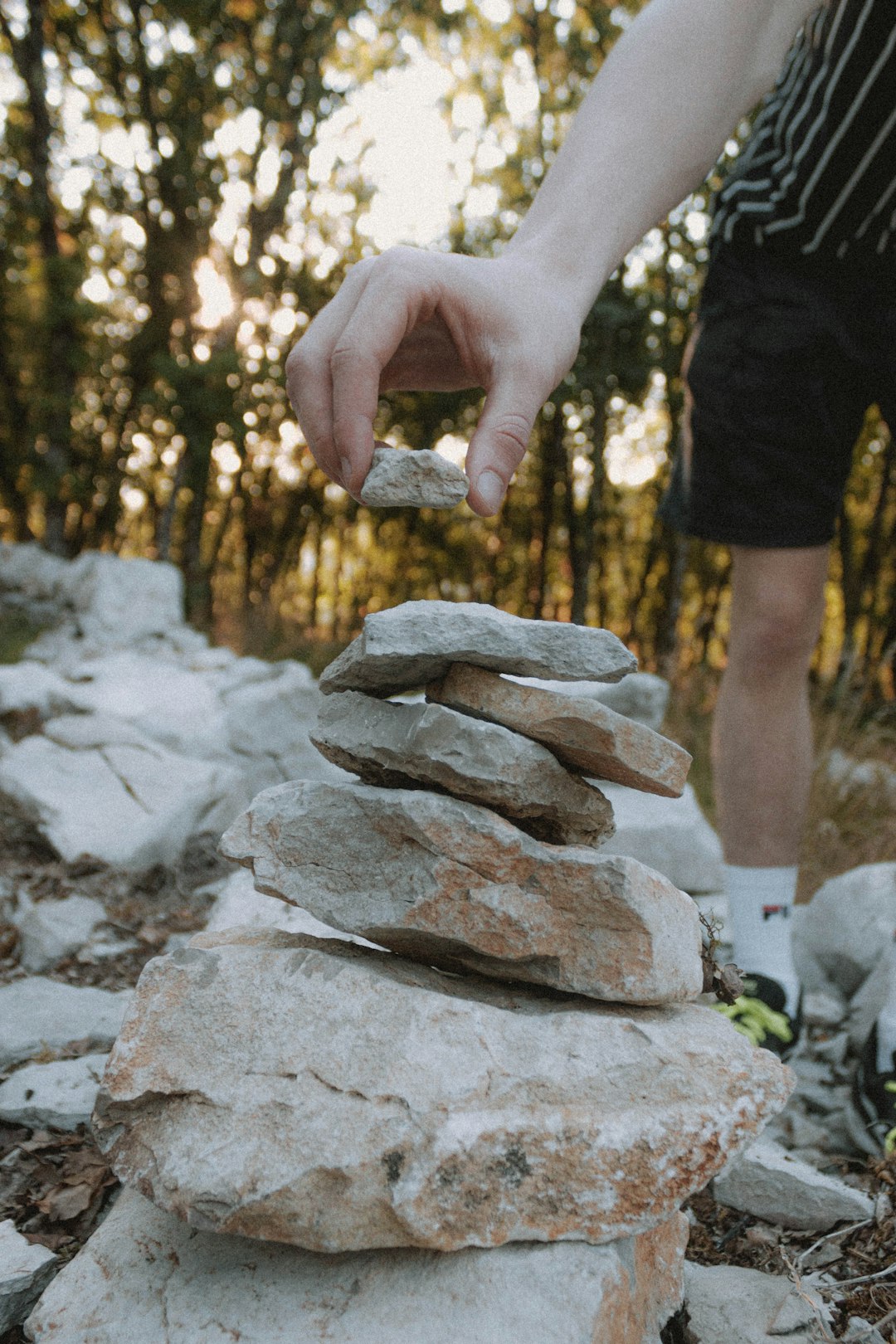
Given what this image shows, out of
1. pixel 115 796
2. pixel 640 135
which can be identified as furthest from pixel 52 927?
pixel 640 135

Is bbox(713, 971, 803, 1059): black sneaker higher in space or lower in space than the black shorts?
lower

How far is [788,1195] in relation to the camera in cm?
205

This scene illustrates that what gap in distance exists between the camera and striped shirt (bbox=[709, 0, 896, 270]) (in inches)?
→ 96.1

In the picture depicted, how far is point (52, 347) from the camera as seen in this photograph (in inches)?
475

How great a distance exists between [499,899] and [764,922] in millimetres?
1523

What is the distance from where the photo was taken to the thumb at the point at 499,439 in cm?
163

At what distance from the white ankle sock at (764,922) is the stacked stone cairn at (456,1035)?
1.07 meters

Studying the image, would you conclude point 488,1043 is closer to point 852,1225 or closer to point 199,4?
point 852,1225

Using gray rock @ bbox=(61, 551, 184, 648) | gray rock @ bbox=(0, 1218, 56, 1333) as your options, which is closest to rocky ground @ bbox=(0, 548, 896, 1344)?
gray rock @ bbox=(0, 1218, 56, 1333)

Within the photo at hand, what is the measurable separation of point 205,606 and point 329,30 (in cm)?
732

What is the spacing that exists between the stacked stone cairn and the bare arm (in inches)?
15.5

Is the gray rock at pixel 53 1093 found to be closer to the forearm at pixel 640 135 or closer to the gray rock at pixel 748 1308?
the gray rock at pixel 748 1308

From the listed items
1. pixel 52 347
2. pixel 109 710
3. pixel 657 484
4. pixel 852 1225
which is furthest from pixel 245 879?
pixel 657 484

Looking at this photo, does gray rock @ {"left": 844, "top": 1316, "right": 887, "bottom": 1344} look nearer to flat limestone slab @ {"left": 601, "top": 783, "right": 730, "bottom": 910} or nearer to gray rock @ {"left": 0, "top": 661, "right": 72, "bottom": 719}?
flat limestone slab @ {"left": 601, "top": 783, "right": 730, "bottom": 910}
